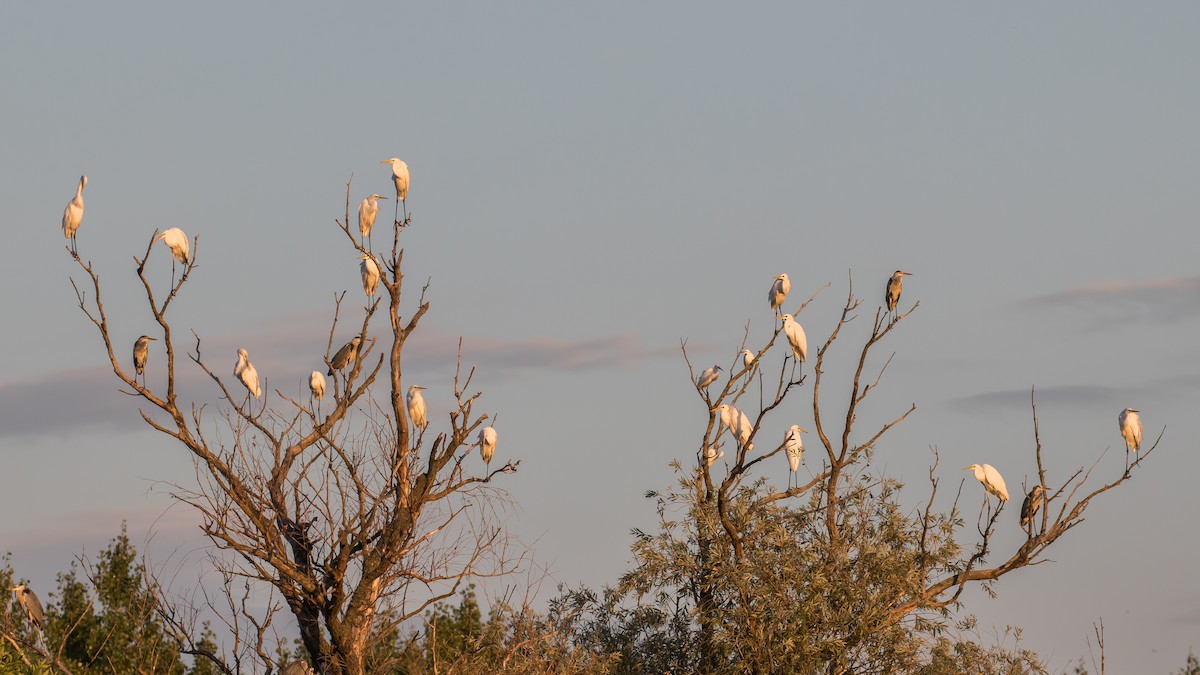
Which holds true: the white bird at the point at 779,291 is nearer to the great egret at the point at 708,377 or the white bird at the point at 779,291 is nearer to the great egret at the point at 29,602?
the great egret at the point at 708,377

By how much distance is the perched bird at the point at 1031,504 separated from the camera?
19.3 meters

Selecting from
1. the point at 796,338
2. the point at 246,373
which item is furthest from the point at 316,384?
the point at 796,338

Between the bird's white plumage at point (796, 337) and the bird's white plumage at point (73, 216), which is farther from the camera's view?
the bird's white plumage at point (796, 337)

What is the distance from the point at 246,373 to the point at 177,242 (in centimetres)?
289

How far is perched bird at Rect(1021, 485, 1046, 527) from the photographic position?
19328mm

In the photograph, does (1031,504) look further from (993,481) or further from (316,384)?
(316,384)

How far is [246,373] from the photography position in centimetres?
2097

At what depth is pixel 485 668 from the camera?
56.7 ft

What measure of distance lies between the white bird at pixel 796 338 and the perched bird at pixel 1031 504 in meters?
4.04

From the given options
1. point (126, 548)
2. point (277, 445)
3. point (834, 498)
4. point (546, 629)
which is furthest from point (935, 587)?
point (126, 548)

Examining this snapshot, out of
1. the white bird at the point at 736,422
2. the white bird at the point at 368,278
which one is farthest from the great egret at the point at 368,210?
the white bird at the point at 736,422

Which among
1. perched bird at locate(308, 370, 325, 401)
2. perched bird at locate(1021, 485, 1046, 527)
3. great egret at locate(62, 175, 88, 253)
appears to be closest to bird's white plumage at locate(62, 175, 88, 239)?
great egret at locate(62, 175, 88, 253)

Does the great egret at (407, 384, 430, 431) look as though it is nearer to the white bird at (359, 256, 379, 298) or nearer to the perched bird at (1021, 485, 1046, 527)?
the white bird at (359, 256, 379, 298)

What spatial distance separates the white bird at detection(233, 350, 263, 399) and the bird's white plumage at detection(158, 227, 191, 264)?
246 centimetres
